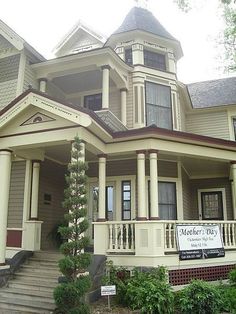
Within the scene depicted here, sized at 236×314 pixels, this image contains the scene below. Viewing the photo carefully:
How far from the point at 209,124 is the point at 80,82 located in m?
6.23

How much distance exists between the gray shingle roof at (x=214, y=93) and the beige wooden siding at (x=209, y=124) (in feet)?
1.54

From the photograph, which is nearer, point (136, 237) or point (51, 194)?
point (136, 237)

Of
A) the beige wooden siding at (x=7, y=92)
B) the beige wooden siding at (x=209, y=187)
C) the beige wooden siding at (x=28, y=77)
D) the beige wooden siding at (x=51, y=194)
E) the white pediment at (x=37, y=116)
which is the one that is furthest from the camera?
the beige wooden siding at (x=209, y=187)

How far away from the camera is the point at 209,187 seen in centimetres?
1392

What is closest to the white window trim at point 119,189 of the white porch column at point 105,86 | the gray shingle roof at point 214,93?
the white porch column at point 105,86

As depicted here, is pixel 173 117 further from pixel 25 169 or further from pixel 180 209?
pixel 25 169

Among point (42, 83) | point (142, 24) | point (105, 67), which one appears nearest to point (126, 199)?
point (105, 67)

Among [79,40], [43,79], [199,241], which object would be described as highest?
[79,40]

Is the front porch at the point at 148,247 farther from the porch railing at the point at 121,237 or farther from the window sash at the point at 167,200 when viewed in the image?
the window sash at the point at 167,200

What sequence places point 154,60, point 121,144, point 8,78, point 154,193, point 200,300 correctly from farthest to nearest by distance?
point 154,60 → point 8,78 → point 121,144 → point 154,193 → point 200,300

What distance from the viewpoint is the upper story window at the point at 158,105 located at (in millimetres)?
12742

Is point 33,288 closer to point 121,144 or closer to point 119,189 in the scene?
point 121,144

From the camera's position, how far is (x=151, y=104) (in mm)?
12797

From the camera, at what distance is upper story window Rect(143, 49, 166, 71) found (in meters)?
13.5
